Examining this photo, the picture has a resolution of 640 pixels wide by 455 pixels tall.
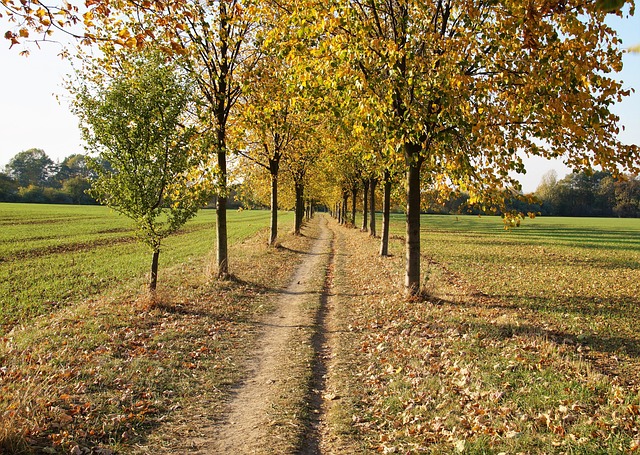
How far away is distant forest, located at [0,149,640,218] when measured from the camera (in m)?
102

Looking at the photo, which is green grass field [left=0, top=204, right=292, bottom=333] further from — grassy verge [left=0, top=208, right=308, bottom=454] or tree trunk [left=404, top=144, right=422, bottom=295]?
tree trunk [left=404, top=144, right=422, bottom=295]

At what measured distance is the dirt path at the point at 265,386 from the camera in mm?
5301

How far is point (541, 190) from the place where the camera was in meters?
124

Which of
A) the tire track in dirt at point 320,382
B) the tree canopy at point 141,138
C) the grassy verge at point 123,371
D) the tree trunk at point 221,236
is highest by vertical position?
the tree canopy at point 141,138

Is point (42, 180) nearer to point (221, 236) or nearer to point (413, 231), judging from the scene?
point (221, 236)

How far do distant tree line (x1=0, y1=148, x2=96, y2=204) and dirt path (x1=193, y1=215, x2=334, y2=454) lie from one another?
4267 inches

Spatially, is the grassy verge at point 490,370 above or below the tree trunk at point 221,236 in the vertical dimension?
below

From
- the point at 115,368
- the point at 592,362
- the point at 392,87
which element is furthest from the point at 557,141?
the point at 115,368

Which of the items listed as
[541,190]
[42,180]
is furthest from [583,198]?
[42,180]

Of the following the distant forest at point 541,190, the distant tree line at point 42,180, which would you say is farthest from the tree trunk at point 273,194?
the distant tree line at point 42,180

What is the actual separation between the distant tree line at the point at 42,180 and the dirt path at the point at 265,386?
108 meters

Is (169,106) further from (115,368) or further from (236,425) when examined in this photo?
(236,425)

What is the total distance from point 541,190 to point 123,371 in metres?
137

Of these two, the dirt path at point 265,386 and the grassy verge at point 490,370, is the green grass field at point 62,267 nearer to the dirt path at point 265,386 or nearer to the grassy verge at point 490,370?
the dirt path at point 265,386
